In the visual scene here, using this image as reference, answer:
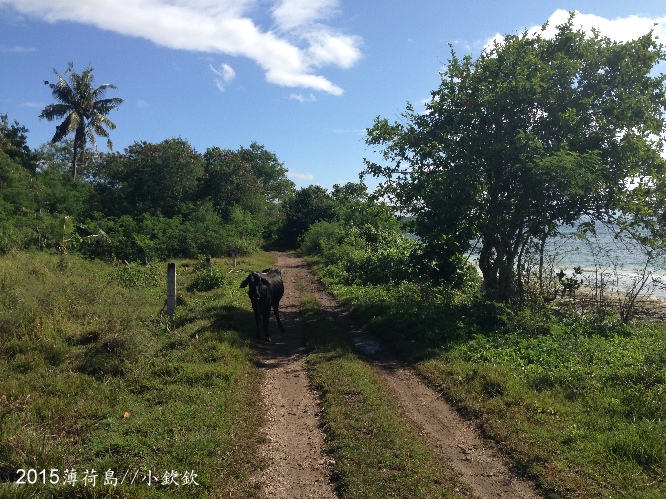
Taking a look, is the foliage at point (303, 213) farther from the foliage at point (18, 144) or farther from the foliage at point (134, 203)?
the foliage at point (18, 144)

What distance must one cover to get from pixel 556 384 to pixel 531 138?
6.66 metres

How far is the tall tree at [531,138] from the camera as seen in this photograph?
11.9 m

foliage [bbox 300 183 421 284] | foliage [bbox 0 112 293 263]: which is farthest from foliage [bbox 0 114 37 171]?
foliage [bbox 300 183 421 284]

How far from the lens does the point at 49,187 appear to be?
2586cm

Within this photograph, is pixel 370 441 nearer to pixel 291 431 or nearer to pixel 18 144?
pixel 291 431

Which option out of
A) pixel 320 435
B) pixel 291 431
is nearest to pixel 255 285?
pixel 291 431

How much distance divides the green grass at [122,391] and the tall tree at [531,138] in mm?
7001

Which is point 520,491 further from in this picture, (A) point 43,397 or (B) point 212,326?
(B) point 212,326

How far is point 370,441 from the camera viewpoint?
5664mm

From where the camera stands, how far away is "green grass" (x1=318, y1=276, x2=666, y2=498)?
5.07 m

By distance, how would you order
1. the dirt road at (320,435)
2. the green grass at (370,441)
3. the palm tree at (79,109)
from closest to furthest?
the green grass at (370,441) → the dirt road at (320,435) → the palm tree at (79,109)

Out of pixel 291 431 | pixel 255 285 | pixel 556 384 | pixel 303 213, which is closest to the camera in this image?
pixel 291 431

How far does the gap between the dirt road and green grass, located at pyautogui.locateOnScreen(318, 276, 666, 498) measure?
0.29m

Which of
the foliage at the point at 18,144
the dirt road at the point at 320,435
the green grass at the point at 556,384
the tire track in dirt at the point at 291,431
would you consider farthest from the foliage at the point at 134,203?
the green grass at the point at 556,384
